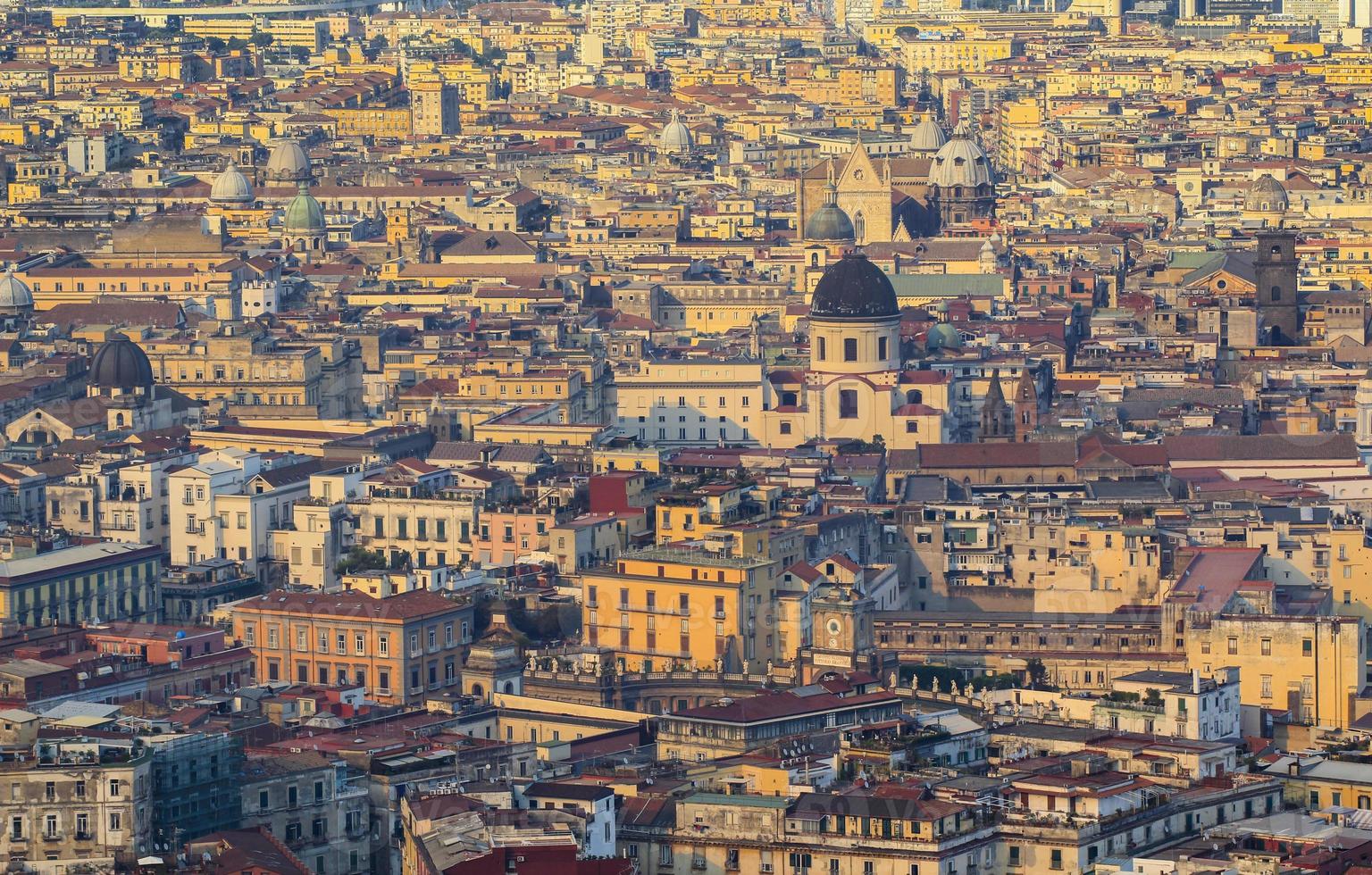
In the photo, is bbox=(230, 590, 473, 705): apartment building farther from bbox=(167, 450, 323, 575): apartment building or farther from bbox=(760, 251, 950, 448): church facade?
bbox=(760, 251, 950, 448): church facade

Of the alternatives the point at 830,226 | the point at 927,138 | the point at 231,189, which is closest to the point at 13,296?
the point at 830,226

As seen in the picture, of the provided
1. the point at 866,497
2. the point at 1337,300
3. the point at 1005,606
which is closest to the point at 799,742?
the point at 1005,606

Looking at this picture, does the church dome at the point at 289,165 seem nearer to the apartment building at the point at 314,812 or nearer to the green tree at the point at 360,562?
the green tree at the point at 360,562

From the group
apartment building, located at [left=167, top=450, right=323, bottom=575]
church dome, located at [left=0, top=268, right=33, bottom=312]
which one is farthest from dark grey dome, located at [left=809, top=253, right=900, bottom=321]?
church dome, located at [left=0, top=268, right=33, bottom=312]

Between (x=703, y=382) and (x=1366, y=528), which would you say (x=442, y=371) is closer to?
(x=703, y=382)

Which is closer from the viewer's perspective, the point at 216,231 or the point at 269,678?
the point at 269,678

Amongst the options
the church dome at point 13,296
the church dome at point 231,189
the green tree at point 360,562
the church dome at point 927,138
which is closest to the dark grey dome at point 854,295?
the green tree at point 360,562
